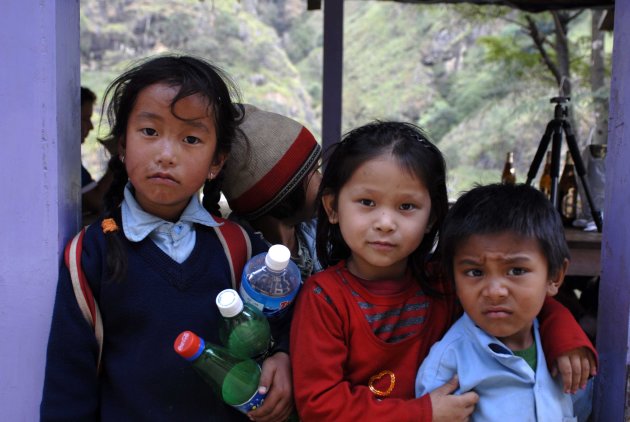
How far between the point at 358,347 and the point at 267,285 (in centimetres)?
26

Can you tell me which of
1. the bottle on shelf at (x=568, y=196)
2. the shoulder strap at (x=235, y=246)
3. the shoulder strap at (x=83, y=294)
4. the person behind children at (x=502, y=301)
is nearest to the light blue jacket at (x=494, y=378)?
the person behind children at (x=502, y=301)

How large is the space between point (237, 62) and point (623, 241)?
27.2 meters

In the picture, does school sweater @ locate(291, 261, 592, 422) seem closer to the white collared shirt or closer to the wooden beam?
the white collared shirt

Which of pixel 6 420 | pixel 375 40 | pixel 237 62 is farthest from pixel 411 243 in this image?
pixel 375 40

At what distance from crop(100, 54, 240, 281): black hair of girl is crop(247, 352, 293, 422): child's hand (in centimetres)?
40

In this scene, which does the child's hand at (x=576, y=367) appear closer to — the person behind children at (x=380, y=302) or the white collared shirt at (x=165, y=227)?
the person behind children at (x=380, y=302)

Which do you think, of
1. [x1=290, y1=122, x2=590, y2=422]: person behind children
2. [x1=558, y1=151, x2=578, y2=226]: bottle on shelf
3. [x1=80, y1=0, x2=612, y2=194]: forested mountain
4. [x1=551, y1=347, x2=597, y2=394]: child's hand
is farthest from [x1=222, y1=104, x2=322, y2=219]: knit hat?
[x1=80, y1=0, x2=612, y2=194]: forested mountain

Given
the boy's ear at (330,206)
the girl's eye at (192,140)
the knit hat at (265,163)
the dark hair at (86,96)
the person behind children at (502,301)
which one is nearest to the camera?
the person behind children at (502,301)

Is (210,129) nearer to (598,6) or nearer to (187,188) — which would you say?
(187,188)

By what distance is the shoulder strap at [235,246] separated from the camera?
1587 millimetres

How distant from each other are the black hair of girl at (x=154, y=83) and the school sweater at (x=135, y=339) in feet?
0.16

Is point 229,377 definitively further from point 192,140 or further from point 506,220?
point 506,220

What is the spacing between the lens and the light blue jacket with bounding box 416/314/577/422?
1396 millimetres

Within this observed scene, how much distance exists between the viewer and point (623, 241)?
1426 mm
